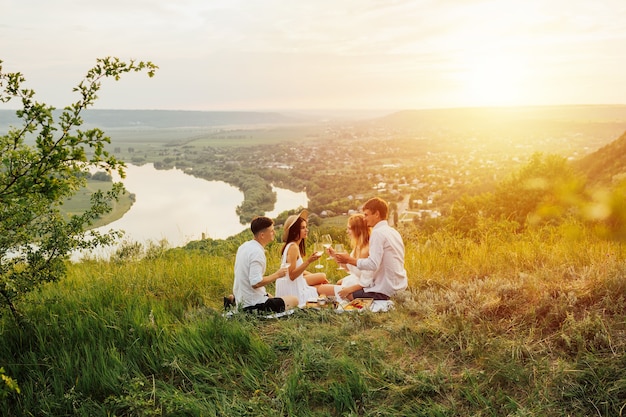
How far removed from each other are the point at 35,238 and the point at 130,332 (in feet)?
4.79

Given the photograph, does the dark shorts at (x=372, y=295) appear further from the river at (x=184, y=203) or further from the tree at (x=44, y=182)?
the river at (x=184, y=203)

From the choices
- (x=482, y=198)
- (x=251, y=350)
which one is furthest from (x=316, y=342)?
(x=482, y=198)

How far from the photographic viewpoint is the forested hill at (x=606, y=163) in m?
21.1

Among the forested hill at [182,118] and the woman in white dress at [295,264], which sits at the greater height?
the forested hill at [182,118]

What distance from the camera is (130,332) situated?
192 inches

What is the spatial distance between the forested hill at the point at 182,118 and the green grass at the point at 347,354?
110309 mm

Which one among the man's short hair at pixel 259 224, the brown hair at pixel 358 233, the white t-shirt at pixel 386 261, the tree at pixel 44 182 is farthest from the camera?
the brown hair at pixel 358 233

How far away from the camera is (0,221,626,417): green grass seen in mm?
3619

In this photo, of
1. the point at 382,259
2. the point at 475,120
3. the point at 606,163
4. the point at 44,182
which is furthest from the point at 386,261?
the point at 475,120

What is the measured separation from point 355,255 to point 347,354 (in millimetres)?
2599

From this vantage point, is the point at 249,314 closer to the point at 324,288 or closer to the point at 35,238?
the point at 324,288

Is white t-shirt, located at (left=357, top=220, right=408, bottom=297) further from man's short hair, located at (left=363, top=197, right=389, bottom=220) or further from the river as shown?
the river

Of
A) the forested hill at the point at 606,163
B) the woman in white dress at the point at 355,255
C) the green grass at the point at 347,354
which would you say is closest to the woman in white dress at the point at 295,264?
the woman in white dress at the point at 355,255

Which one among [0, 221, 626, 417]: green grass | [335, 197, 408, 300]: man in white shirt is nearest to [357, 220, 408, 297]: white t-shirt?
[335, 197, 408, 300]: man in white shirt
